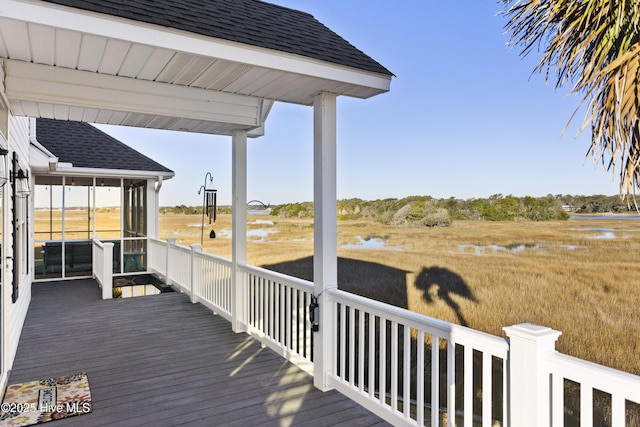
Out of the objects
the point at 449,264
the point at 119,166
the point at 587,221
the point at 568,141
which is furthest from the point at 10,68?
the point at 568,141

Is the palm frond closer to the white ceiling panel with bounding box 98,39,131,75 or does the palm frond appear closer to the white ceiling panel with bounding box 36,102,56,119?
the white ceiling panel with bounding box 98,39,131,75

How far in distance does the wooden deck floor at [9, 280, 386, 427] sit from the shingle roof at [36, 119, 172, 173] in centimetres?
360

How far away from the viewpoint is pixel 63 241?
346 inches

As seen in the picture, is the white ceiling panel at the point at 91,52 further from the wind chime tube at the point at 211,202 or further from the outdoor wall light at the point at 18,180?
the wind chime tube at the point at 211,202

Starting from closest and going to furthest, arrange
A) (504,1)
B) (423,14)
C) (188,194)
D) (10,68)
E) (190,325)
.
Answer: (10,68)
(504,1)
(190,325)
(188,194)
(423,14)

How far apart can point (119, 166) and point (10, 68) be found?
601cm

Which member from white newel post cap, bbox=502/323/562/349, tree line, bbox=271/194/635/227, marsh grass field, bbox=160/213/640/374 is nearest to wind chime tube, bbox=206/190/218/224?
marsh grass field, bbox=160/213/640/374

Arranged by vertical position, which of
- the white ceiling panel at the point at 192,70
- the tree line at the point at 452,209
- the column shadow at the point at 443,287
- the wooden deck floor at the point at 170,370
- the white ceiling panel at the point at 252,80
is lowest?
the column shadow at the point at 443,287

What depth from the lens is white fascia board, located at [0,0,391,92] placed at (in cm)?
214

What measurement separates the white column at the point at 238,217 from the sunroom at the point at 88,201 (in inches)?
187

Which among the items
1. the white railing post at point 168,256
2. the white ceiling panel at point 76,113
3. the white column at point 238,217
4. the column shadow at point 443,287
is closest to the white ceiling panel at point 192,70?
the white ceiling panel at point 76,113

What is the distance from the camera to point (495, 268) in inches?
512

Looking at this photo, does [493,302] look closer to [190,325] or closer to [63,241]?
[190,325]

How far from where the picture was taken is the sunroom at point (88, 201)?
8.60 metres
